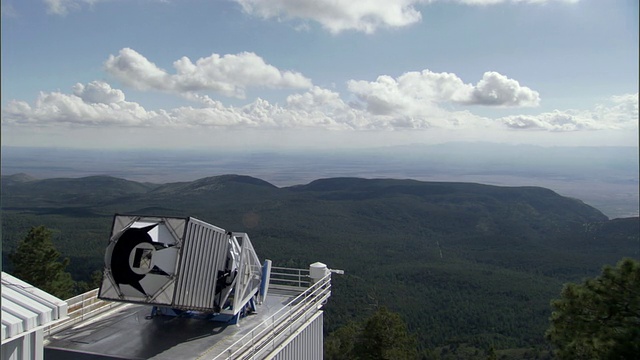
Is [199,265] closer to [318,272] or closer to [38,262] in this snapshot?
[318,272]

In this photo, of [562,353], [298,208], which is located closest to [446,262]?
[298,208]

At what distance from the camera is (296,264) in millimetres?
86312

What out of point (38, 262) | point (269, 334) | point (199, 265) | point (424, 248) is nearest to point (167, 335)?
point (199, 265)

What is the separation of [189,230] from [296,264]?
73.7m

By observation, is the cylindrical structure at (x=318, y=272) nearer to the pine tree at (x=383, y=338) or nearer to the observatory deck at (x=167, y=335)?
the observatory deck at (x=167, y=335)

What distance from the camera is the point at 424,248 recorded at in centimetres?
12494

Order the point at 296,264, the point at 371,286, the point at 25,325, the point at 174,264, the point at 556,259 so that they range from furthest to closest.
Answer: the point at 556,259 → the point at 296,264 → the point at 371,286 → the point at 174,264 → the point at 25,325

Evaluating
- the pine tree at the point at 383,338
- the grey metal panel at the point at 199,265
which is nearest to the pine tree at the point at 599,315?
the grey metal panel at the point at 199,265

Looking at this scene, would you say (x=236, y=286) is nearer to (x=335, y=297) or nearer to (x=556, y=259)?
(x=335, y=297)

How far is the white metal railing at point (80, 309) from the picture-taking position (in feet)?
50.1

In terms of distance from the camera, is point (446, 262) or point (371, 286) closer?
point (371, 286)

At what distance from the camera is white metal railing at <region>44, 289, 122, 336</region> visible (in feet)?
50.1

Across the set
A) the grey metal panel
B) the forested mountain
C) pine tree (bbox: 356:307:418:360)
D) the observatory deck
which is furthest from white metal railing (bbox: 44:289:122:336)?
the forested mountain

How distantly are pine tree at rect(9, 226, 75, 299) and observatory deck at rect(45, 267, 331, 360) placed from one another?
739 inches
